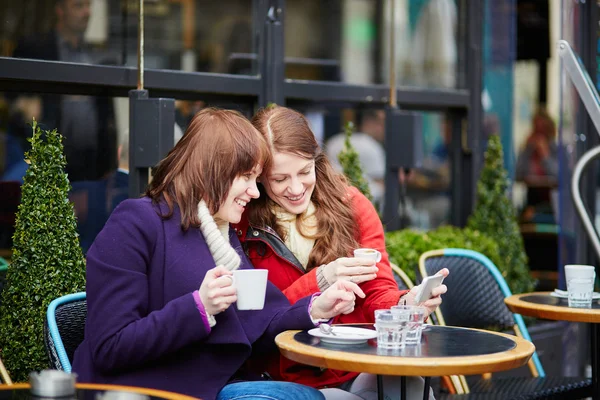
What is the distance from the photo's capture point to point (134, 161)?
4.16 metres

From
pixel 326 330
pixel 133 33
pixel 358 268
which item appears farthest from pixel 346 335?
pixel 133 33

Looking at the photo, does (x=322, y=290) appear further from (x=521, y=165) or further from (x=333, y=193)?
(x=521, y=165)

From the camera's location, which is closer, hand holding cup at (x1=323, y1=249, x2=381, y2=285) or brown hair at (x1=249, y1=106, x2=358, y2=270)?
hand holding cup at (x1=323, y1=249, x2=381, y2=285)

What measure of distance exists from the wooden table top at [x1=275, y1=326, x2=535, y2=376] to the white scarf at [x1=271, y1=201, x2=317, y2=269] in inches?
22.1

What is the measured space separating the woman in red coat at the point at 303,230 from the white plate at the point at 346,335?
0.29 m

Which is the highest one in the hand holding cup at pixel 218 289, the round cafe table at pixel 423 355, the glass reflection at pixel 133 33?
the glass reflection at pixel 133 33

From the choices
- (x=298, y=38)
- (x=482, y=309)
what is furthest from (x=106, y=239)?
(x=298, y=38)

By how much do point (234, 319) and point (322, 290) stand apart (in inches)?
16.9

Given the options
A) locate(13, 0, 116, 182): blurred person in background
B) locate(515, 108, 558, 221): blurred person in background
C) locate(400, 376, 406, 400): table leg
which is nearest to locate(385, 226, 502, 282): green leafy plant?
locate(13, 0, 116, 182): blurred person in background

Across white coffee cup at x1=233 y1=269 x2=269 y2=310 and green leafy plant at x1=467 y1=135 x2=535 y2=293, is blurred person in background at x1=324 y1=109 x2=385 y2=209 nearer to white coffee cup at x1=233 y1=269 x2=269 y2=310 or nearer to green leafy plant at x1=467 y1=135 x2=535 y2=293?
green leafy plant at x1=467 y1=135 x2=535 y2=293

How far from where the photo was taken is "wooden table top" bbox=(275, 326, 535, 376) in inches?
95.5

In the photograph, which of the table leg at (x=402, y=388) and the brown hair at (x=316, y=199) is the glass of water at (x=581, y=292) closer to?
the brown hair at (x=316, y=199)

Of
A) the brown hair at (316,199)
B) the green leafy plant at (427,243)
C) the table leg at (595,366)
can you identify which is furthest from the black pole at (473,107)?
the brown hair at (316,199)

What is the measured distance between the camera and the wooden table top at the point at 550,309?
11.1 feet
